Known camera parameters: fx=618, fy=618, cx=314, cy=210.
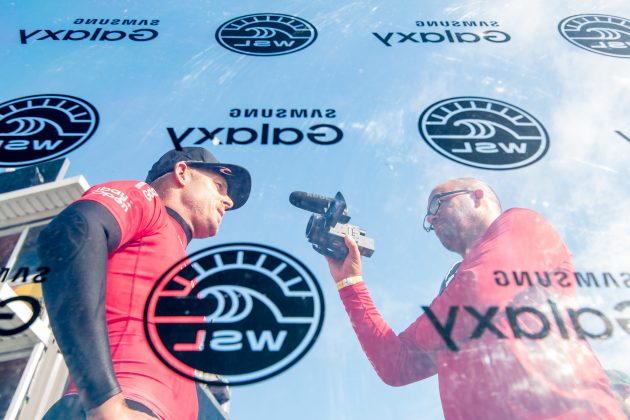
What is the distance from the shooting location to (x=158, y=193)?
2238mm

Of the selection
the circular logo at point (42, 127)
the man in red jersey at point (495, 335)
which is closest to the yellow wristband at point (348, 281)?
the man in red jersey at point (495, 335)

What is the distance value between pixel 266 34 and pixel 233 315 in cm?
212

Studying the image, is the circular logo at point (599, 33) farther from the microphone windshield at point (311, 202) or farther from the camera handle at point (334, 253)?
the camera handle at point (334, 253)

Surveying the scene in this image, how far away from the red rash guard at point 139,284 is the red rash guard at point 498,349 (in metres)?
0.59

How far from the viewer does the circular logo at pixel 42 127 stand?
2.65m

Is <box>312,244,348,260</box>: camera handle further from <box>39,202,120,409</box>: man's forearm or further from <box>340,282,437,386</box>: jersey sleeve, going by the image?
<box>39,202,120,409</box>: man's forearm

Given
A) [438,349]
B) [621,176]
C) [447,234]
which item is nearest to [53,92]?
[447,234]

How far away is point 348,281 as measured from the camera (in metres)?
2.09

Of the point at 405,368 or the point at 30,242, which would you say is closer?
the point at 405,368

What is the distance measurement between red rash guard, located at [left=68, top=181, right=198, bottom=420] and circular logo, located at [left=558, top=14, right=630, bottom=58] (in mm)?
2547

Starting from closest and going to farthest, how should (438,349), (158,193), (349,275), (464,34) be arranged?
(438,349)
(349,275)
(158,193)
(464,34)

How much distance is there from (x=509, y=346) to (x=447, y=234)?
561mm

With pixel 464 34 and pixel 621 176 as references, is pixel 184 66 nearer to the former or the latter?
pixel 464 34

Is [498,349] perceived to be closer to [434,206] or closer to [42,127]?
[434,206]
